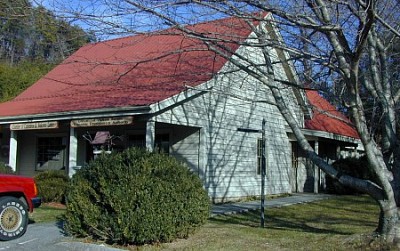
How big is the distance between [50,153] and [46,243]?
10993 mm

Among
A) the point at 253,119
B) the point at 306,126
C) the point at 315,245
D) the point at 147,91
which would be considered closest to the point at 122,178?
the point at 315,245

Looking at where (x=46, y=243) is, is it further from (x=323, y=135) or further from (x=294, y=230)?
(x=323, y=135)

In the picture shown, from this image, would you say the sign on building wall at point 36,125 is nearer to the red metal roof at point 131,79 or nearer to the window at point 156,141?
the red metal roof at point 131,79

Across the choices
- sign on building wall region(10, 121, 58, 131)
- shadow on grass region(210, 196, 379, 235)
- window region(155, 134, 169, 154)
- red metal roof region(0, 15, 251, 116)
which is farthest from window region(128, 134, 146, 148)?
shadow on grass region(210, 196, 379, 235)

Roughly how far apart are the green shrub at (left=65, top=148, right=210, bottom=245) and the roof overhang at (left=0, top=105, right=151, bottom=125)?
361cm

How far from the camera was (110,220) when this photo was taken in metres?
9.02

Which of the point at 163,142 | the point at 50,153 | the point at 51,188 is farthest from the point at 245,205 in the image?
the point at 50,153

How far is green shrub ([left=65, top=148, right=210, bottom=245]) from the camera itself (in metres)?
8.91

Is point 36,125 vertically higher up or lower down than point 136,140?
higher up

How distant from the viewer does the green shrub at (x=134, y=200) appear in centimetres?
891

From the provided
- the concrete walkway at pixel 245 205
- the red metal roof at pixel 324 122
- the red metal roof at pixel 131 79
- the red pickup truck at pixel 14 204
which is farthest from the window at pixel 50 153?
the red metal roof at pixel 324 122

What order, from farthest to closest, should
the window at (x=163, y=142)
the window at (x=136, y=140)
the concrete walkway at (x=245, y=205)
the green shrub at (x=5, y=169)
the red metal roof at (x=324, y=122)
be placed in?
the red metal roof at (x=324, y=122) < the window at (x=136, y=140) < the window at (x=163, y=142) < the green shrub at (x=5, y=169) < the concrete walkway at (x=245, y=205)

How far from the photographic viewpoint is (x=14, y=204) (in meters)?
9.88

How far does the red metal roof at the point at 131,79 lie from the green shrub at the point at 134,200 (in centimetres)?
336
